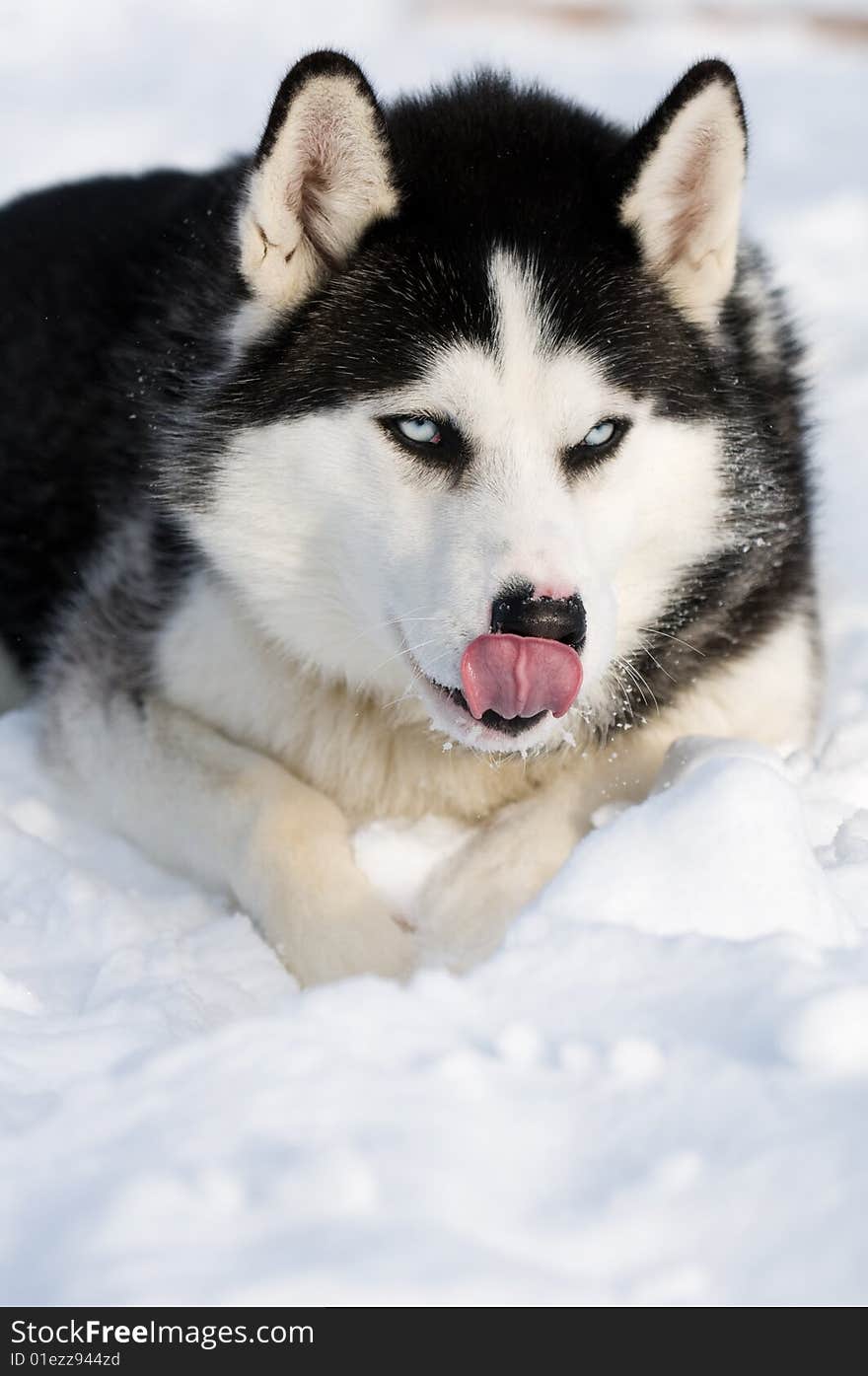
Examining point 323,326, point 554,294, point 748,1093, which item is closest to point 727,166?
point 554,294

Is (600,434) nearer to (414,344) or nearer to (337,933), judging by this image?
(414,344)

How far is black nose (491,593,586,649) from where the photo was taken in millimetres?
2260

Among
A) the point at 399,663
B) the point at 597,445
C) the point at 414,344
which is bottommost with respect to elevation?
the point at 399,663

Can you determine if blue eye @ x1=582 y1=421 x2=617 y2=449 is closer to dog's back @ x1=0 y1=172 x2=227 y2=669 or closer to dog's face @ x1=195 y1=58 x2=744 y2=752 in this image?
dog's face @ x1=195 y1=58 x2=744 y2=752

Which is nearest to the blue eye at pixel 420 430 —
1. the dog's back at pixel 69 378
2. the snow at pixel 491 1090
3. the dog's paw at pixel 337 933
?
the snow at pixel 491 1090

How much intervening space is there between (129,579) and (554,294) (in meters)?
1.23

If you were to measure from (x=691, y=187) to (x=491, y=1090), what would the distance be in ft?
5.27

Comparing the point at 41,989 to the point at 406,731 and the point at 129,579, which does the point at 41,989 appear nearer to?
the point at 406,731

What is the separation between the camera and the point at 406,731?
9.77 feet

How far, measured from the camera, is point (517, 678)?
233 centimetres

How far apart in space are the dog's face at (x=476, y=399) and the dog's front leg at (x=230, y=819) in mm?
330

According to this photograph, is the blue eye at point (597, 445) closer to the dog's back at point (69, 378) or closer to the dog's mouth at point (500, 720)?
the dog's mouth at point (500, 720)

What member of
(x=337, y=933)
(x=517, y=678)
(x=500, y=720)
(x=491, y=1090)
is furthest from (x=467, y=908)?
(x=491, y=1090)
